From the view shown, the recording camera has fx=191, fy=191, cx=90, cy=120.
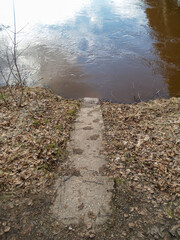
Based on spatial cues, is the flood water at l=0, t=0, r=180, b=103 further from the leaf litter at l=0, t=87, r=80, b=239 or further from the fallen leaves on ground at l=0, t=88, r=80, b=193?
the leaf litter at l=0, t=87, r=80, b=239

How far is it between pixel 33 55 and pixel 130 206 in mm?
13182

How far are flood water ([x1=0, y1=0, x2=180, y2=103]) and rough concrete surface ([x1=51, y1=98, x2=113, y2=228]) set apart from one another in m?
5.02

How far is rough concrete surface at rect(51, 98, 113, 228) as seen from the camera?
3.89 metres

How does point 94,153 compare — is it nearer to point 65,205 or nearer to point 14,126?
point 65,205

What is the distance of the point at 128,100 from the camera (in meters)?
10.2

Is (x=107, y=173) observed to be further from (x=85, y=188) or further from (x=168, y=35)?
(x=168, y=35)

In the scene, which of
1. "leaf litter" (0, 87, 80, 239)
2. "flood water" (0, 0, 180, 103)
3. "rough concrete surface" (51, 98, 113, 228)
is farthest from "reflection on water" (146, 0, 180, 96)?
"leaf litter" (0, 87, 80, 239)

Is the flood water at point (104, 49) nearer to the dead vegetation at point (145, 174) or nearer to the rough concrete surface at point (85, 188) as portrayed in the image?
the dead vegetation at point (145, 174)

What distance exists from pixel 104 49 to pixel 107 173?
12412 mm

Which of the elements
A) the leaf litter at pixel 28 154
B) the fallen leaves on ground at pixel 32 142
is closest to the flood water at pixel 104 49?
the fallen leaves on ground at pixel 32 142

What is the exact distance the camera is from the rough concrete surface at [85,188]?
3.89 metres

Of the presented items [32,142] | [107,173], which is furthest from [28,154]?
[107,173]

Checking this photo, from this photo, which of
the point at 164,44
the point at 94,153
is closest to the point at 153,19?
the point at 164,44

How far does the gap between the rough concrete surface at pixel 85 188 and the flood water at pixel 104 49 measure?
16.5 feet
